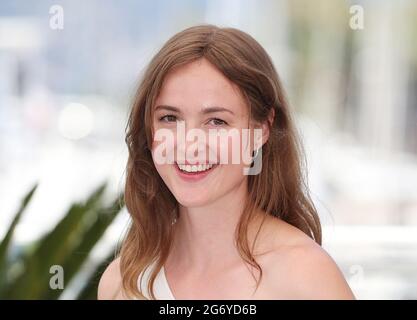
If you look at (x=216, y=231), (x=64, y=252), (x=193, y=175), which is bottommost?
(x=64, y=252)

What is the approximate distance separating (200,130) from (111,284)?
351 millimetres

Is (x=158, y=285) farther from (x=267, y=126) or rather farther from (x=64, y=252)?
(x=64, y=252)

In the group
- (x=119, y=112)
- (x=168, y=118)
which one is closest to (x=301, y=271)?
(x=168, y=118)

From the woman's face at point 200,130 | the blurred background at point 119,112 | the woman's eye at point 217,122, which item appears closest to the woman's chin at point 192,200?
the woman's face at point 200,130

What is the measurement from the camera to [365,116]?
1.57 metres

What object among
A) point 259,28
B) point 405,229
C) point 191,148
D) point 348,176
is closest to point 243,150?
point 191,148

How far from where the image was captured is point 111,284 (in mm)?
1280

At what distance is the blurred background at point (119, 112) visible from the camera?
1469 mm

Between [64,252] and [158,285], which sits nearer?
[158,285]

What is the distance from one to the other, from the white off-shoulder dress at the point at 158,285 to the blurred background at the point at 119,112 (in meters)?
0.28

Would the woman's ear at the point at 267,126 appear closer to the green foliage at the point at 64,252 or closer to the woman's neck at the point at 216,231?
the woman's neck at the point at 216,231

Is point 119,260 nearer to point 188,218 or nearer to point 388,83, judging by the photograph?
point 188,218

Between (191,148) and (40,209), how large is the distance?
58 centimetres
